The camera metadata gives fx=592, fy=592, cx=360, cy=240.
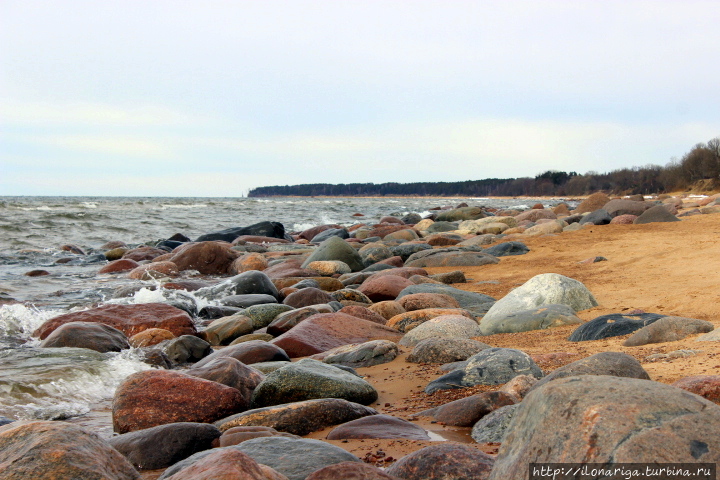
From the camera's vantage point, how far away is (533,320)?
19.9 feet

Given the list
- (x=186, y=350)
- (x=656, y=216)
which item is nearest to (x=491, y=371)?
(x=186, y=350)

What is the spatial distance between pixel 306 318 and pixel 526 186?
337 ft

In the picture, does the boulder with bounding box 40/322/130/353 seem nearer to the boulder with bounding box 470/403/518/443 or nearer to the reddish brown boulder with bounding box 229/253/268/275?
the boulder with bounding box 470/403/518/443

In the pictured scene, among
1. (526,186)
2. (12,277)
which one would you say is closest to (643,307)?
(12,277)

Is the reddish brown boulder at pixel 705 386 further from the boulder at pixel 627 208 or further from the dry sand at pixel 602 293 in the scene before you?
the boulder at pixel 627 208

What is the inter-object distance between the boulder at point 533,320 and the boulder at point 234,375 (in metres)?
2.64

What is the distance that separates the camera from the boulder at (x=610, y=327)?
16.8 feet

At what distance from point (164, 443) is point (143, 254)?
1305 cm

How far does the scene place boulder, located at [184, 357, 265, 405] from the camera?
4.30 m

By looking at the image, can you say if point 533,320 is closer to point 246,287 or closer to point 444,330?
point 444,330

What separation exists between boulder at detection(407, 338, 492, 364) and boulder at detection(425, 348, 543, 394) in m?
0.64

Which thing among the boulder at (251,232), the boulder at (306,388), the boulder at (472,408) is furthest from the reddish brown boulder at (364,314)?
the boulder at (251,232)

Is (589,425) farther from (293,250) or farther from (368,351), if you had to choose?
(293,250)

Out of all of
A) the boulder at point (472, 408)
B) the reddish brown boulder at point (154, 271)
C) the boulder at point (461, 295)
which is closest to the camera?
the boulder at point (472, 408)
